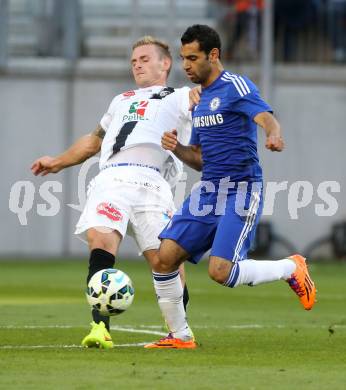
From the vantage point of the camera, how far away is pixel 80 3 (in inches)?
1104

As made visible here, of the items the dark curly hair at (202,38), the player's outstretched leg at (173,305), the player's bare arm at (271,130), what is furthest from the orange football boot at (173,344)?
the dark curly hair at (202,38)

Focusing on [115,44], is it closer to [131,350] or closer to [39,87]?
[39,87]

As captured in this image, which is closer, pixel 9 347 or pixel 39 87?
pixel 9 347

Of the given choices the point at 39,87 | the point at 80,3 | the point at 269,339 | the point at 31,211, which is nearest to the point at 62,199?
the point at 31,211

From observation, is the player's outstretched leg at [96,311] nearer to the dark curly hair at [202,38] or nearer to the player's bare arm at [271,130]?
the player's bare arm at [271,130]

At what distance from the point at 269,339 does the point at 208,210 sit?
1443mm

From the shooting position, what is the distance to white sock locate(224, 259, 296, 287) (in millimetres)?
9297

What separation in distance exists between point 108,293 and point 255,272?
1101 millimetres

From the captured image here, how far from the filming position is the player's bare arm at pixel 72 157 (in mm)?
10031

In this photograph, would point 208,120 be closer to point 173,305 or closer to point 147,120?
point 147,120

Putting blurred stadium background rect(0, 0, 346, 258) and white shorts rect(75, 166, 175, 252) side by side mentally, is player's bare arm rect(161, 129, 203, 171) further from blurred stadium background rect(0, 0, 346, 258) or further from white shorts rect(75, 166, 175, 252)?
blurred stadium background rect(0, 0, 346, 258)

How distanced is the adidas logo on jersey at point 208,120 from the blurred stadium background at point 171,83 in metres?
17.3

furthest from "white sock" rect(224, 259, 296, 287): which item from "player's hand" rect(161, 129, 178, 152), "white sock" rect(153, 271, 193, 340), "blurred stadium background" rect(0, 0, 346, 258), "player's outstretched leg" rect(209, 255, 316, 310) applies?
"blurred stadium background" rect(0, 0, 346, 258)

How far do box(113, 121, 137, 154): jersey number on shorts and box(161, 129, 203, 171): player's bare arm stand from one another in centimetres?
64
